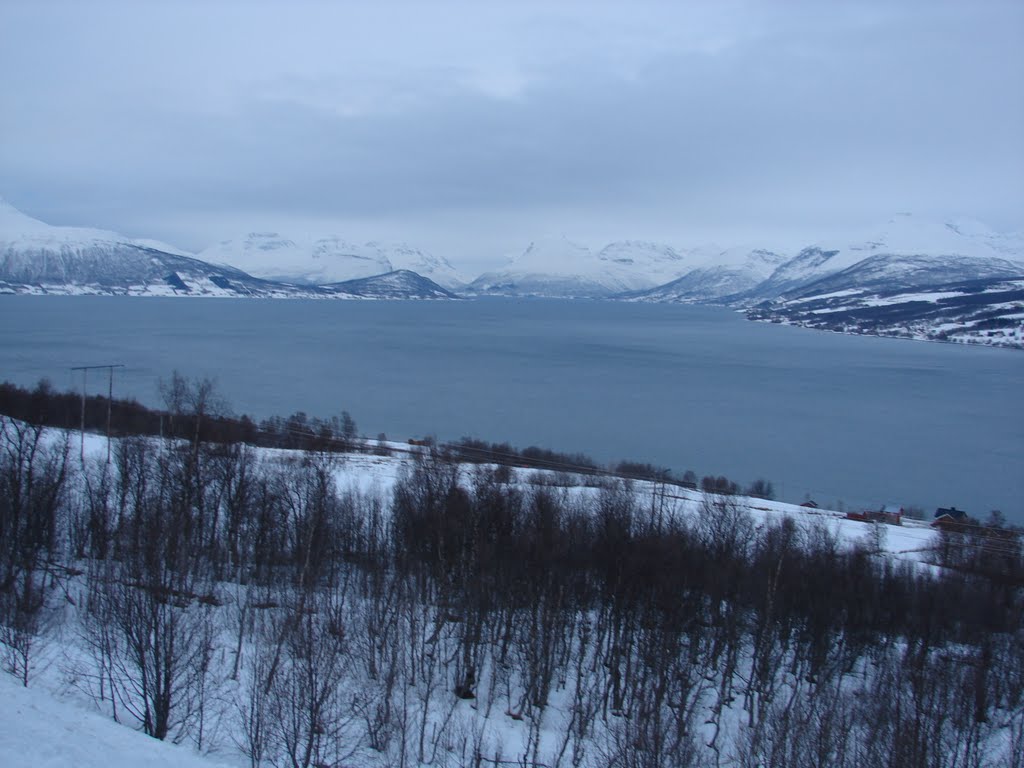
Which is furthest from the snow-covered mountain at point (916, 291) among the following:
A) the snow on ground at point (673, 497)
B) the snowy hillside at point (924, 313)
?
the snow on ground at point (673, 497)

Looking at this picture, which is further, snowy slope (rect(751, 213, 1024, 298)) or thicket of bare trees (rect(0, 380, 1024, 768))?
snowy slope (rect(751, 213, 1024, 298))

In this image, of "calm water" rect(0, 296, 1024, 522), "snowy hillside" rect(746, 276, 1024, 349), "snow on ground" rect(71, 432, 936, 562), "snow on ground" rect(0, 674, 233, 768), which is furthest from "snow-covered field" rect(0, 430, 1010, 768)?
"snowy hillside" rect(746, 276, 1024, 349)

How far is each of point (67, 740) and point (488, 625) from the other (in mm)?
4388

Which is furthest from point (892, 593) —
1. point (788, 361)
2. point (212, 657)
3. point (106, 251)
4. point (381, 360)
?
point (106, 251)

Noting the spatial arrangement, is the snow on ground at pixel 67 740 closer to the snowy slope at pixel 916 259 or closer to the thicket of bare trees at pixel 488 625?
the thicket of bare trees at pixel 488 625

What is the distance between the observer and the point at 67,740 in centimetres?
431

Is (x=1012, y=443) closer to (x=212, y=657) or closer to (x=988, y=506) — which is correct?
(x=988, y=506)

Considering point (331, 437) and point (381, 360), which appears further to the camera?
point (381, 360)

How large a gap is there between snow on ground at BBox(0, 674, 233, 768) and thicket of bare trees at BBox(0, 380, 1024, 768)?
46cm

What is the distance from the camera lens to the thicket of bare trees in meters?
5.61

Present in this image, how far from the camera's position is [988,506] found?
19.4 m

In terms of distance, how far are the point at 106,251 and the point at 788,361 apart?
447 ft

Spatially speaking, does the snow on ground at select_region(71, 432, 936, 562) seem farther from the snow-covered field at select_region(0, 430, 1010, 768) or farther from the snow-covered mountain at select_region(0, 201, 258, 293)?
the snow-covered mountain at select_region(0, 201, 258, 293)

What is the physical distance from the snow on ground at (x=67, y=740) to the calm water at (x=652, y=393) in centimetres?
1824
